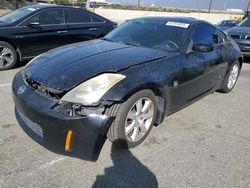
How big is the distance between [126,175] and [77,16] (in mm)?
5181

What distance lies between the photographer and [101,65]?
2.71 metres

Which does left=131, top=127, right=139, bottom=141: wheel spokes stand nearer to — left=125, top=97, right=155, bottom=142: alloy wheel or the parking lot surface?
left=125, top=97, right=155, bottom=142: alloy wheel

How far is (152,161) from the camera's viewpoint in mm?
2682

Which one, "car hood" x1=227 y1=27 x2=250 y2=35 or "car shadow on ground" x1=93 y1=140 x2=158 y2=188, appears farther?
"car hood" x1=227 y1=27 x2=250 y2=35

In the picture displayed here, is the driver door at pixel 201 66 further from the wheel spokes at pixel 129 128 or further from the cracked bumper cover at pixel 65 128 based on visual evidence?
the cracked bumper cover at pixel 65 128

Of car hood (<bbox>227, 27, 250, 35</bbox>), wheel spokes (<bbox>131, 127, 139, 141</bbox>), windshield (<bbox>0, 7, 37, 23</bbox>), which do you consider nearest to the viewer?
wheel spokes (<bbox>131, 127, 139, 141</bbox>)

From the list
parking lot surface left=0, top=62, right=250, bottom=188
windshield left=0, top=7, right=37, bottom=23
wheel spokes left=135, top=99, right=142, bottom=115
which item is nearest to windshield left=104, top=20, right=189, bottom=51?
wheel spokes left=135, top=99, right=142, bottom=115

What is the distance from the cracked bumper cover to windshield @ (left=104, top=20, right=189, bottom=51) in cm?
151

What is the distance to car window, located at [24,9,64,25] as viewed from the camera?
5.88 meters

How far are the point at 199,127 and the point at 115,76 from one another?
1659mm

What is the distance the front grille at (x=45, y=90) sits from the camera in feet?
7.95

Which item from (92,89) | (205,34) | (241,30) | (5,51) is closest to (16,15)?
(5,51)

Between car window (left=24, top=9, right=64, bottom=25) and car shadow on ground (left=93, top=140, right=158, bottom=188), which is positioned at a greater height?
car window (left=24, top=9, right=64, bottom=25)

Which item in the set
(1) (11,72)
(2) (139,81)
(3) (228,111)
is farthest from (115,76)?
(1) (11,72)
